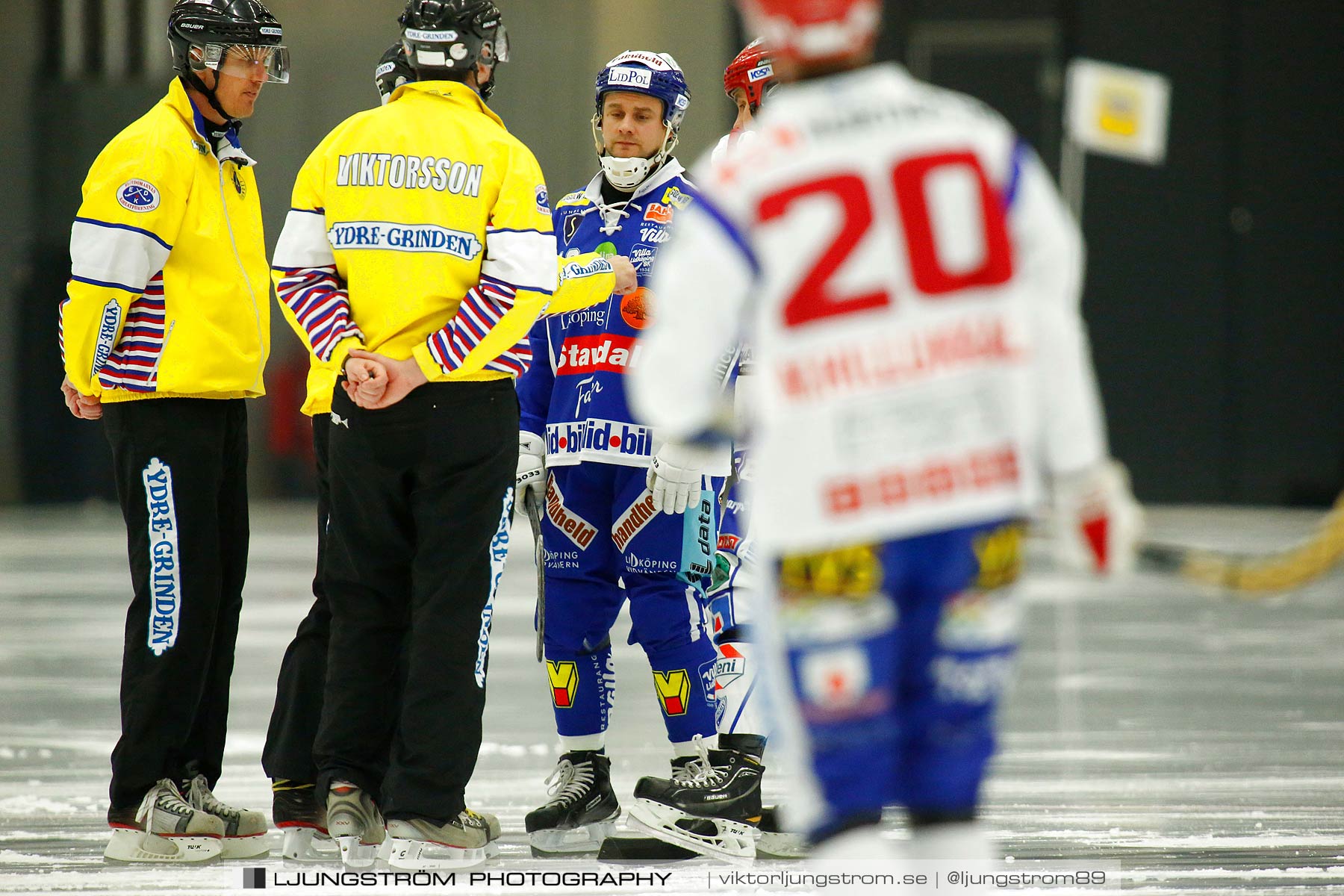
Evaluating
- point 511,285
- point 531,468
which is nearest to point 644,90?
point 511,285

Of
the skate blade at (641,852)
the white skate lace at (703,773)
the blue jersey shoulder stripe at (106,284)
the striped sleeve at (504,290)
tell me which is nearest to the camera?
the striped sleeve at (504,290)

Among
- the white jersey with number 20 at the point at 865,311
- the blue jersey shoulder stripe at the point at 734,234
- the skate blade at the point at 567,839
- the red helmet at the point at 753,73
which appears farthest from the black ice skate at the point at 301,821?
the red helmet at the point at 753,73

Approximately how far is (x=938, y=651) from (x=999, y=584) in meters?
0.14

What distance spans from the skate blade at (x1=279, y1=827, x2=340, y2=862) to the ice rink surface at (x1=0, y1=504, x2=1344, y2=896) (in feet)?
0.55

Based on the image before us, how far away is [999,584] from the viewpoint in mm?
2209

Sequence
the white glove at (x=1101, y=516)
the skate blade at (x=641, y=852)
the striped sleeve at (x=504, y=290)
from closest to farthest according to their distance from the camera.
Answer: the white glove at (x=1101, y=516), the striped sleeve at (x=504, y=290), the skate blade at (x=641, y=852)

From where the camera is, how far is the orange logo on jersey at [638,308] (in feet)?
13.2

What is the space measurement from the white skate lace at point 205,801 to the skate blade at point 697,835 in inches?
39.1

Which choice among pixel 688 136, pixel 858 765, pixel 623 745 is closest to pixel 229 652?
pixel 623 745

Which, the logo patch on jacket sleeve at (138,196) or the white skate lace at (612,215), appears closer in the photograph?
the logo patch on jacket sleeve at (138,196)

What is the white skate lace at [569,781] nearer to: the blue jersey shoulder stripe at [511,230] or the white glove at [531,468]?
the white glove at [531,468]

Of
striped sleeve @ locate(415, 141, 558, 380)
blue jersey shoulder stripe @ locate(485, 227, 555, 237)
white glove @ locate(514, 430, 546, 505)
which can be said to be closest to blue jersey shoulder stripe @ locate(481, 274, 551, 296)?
striped sleeve @ locate(415, 141, 558, 380)

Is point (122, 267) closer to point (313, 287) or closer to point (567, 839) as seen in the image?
point (313, 287)

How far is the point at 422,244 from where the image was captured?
346 centimetres
